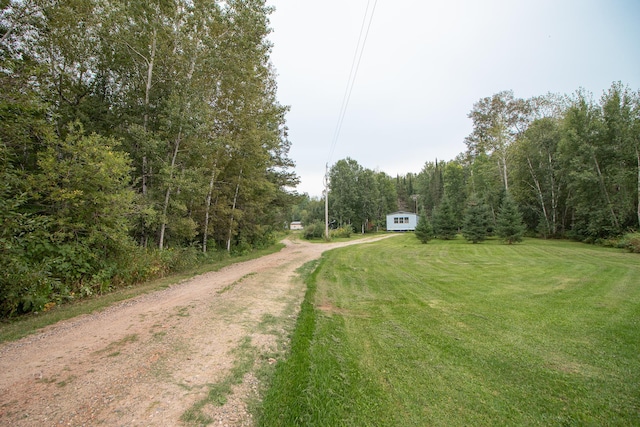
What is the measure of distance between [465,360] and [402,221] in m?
38.1

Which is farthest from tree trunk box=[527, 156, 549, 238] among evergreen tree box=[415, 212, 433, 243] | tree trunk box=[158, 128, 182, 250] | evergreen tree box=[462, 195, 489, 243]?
tree trunk box=[158, 128, 182, 250]

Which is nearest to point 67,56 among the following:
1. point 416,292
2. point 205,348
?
point 205,348


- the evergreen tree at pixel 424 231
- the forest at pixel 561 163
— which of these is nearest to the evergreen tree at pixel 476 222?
the forest at pixel 561 163

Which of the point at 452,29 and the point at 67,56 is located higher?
the point at 452,29

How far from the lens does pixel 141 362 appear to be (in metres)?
2.69

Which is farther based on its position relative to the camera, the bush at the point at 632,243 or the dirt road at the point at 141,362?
the bush at the point at 632,243

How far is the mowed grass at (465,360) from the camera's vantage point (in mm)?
1952

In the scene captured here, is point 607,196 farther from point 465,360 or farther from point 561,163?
point 465,360

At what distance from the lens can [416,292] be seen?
5602 millimetres

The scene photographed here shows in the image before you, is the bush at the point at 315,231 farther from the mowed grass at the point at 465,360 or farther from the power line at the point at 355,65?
the mowed grass at the point at 465,360

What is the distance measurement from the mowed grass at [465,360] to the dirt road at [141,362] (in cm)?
54

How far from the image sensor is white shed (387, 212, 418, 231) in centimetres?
3822

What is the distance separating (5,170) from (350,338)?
709 cm

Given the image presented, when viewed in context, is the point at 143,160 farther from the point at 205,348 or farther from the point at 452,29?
the point at 452,29
